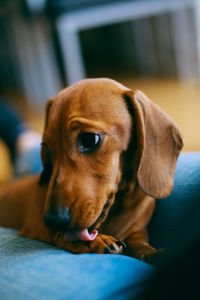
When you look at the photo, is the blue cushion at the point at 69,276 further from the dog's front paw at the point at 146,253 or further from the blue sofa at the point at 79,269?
the dog's front paw at the point at 146,253

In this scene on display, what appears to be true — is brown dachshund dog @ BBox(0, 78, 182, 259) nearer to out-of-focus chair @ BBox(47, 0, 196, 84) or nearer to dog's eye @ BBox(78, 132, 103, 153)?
dog's eye @ BBox(78, 132, 103, 153)

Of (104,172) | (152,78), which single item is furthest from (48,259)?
(152,78)

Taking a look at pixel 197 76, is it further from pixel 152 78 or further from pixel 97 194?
pixel 97 194

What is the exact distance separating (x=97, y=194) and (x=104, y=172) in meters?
0.07

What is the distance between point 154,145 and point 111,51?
6.21 metres

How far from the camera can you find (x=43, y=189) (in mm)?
1348

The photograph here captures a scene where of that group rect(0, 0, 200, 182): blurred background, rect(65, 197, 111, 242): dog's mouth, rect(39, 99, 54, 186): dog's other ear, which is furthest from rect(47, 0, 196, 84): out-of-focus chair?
rect(65, 197, 111, 242): dog's mouth

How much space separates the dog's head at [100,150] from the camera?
1.02 meters

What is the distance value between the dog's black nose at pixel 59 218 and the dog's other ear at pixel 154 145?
274mm

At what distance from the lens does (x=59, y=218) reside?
0.96m

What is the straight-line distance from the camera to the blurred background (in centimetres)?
338

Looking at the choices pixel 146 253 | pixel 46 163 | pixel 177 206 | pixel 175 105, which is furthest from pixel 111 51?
pixel 146 253

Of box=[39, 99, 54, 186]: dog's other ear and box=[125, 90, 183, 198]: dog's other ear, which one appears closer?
box=[125, 90, 183, 198]: dog's other ear

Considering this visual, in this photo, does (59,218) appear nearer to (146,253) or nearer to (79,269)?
(79,269)
